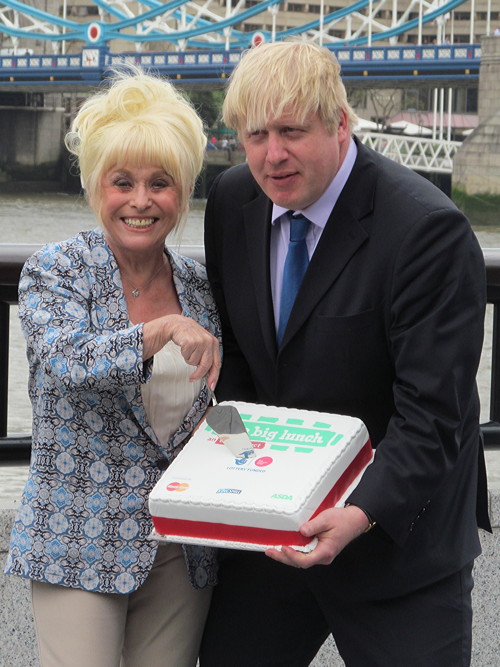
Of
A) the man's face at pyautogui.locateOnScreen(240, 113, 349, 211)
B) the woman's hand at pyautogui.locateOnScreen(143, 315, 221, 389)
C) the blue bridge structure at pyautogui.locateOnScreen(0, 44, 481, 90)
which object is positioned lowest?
the woman's hand at pyautogui.locateOnScreen(143, 315, 221, 389)

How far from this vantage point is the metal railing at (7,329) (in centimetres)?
195

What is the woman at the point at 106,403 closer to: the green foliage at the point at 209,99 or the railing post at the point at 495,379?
the railing post at the point at 495,379

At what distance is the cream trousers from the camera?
1450 mm

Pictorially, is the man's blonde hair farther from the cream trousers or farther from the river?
the river

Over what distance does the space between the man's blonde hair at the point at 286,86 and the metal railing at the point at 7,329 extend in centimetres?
48

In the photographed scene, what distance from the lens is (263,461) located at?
1341 mm

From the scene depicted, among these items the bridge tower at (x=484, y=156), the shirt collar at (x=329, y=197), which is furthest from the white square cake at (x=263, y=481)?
the bridge tower at (x=484, y=156)

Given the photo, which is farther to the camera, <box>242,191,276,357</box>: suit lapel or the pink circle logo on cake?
<box>242,191,276,357</box>: suit lapel

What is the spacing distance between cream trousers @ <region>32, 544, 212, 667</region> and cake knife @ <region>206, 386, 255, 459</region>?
0.22m

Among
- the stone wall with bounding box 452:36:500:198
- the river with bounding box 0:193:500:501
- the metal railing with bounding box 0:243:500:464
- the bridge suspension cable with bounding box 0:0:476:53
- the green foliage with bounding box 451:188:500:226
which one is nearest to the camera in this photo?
the metal railing with bounding box 0:243:500:464

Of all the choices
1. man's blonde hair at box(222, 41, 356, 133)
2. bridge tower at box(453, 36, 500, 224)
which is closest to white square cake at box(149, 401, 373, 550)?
man's blonde hair at box(222, 41, 356, 133)

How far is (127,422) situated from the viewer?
144cm

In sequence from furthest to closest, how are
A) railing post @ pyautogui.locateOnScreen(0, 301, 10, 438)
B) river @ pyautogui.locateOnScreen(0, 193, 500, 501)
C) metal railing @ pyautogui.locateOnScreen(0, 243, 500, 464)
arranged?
1. river @ pyautogui.locateOnScreen(0, 193, 500, 501)
2. railing post @ pyautogui.locateOnScreen(0, 301, 10, 438)
3. metal railing @ pyautogui.locateOnScreen(0, 243, 500, 464)

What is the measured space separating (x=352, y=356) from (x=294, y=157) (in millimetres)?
252
